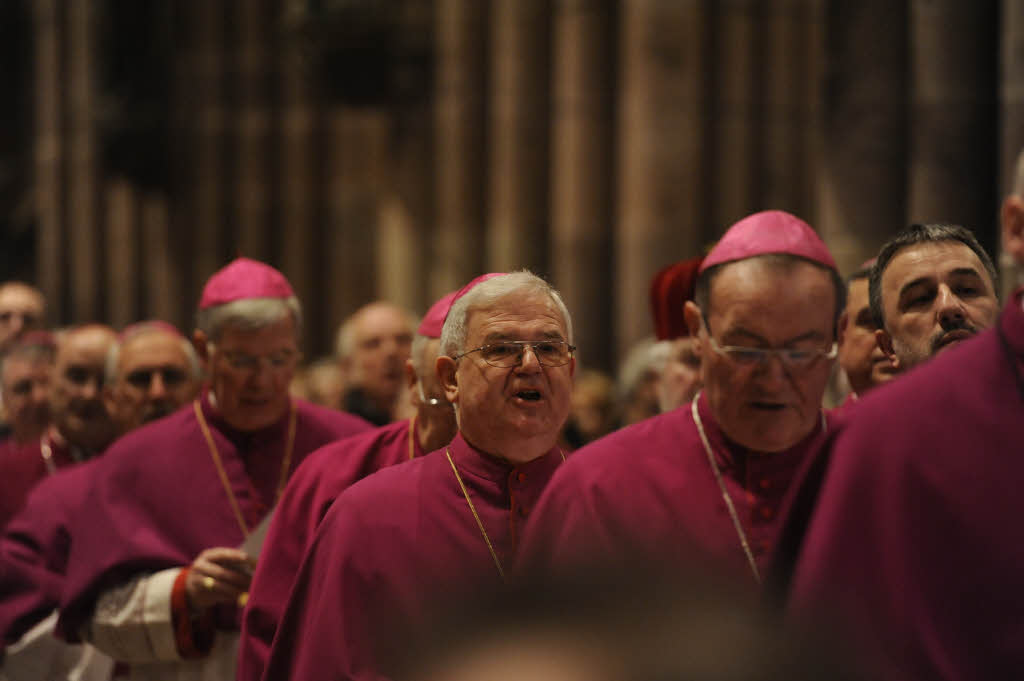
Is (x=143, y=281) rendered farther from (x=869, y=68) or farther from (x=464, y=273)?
(x=869, y=68)

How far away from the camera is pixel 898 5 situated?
22.5 ft

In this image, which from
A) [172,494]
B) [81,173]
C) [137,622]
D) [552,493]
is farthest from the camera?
[81,173]

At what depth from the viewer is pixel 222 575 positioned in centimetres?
441

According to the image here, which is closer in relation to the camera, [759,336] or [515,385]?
[759,336]

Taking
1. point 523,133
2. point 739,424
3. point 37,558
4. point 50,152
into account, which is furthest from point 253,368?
point 50,152

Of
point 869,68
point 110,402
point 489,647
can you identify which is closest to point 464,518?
point 489,647

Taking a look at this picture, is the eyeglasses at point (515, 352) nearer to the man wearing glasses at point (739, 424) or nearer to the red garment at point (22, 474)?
the man wearing glasses at point (739, 424)

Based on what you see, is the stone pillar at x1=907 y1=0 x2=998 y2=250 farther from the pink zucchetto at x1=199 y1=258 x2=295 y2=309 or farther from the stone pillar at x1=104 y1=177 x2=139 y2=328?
the stone pillar at x1=104 y1=177 x2=139 y2=328

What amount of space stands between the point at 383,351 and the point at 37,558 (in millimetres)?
2119

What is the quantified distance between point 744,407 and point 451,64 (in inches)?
336

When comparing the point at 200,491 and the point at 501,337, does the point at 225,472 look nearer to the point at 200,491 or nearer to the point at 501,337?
the point at 200,491

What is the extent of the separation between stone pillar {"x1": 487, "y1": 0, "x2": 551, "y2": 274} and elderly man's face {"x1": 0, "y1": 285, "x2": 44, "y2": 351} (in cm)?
304

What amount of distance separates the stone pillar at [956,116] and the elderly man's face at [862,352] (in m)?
2.10

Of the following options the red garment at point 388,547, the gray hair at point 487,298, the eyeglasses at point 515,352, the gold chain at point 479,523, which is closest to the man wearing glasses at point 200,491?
the red garment at point 388,547
